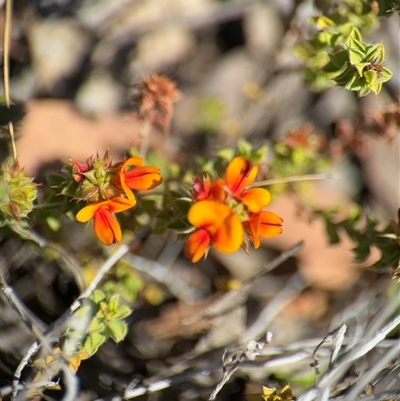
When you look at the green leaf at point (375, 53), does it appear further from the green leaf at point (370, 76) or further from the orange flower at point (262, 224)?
the orange flower at point (262, 224)

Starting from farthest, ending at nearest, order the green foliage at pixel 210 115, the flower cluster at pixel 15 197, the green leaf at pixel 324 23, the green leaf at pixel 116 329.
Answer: the green foliage at pixel 210 115
the green leaf at pixel 324 23
the green leaf at pixel 116 329
the flower cluster at pixel 15 197

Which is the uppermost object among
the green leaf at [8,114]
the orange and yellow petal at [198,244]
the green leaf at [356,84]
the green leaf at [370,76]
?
the green leaf at [8,114]

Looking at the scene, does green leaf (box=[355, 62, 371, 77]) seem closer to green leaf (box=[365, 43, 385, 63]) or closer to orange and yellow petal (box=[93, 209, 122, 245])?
green leaf (box=[365, 43, 385, 63])

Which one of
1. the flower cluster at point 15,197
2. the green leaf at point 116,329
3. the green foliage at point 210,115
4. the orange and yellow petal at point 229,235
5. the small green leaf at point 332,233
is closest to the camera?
the orange and yellow petal at point 229,235

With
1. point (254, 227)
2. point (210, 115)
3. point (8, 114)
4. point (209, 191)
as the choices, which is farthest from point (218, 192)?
point (210, 115)

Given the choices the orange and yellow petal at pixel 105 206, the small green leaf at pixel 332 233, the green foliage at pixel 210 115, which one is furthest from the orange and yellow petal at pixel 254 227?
the green foliage at pixel 210 115

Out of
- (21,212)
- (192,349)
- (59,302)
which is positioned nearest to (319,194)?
(192,349)

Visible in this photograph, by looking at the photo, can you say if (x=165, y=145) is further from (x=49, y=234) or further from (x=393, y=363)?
(x=393, y=363)
